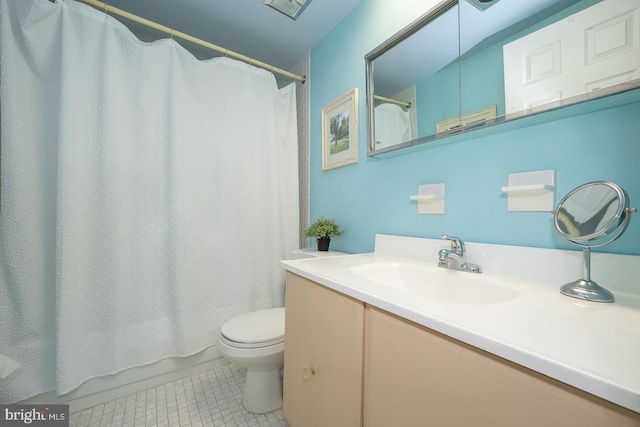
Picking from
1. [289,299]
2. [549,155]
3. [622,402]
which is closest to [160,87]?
[289,299]

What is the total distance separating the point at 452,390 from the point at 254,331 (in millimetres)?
957

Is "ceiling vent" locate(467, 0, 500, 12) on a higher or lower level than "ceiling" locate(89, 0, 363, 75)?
lower

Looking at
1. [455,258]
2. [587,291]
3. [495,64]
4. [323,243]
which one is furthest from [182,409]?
[495,64]

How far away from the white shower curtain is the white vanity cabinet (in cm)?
80

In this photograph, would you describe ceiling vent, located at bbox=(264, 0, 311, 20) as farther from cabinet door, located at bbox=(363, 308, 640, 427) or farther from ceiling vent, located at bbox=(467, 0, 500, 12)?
cabinet door, located at bbox=(363, 308, 640, 427)

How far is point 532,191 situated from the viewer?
0.72m

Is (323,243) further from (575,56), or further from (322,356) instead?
(575,56)

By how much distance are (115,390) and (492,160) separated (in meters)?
2.05

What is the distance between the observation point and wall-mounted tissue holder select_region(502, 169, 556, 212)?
69 centimetres

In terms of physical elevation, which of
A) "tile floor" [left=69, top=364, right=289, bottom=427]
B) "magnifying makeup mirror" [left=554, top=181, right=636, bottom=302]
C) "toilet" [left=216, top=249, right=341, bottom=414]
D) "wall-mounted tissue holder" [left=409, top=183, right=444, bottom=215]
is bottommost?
"tile floor" [left=69, top=364, right=289, bottom=427]

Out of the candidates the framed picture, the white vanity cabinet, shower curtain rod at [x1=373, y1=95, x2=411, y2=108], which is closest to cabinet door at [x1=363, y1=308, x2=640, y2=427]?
the white vanity cabinet

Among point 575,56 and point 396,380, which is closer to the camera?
point 396,380

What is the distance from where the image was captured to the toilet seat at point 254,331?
1095 mm

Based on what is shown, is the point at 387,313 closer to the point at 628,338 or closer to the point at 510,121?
the point at 628,338
